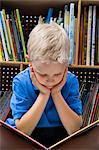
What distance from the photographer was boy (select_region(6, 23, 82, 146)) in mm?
1177

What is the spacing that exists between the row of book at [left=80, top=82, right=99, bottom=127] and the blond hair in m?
0.69

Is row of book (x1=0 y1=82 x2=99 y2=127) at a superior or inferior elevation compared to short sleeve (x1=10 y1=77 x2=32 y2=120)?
inferior

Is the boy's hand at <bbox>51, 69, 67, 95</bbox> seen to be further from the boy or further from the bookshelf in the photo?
the bookshelf

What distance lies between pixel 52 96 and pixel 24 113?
131mm

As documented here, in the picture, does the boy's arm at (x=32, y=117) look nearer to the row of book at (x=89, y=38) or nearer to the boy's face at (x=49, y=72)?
the boy's face at (x=49, y=72)

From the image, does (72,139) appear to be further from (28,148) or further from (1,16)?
(1,16)

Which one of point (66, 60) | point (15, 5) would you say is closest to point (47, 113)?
point (66, 60)

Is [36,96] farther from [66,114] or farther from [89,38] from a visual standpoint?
[89,38]

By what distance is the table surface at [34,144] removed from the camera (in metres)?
0.99

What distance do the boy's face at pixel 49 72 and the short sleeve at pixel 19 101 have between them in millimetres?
Result: 112

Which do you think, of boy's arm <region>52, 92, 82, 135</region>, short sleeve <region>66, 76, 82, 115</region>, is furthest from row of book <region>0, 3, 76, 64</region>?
boy's arm <region>52, 92, 82, 135</region>

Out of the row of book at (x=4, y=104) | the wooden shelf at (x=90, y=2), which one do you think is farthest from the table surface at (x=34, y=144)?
the wooden shelf at (x=90, y=2)

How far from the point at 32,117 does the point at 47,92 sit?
11 cm

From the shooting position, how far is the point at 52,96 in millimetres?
1288
